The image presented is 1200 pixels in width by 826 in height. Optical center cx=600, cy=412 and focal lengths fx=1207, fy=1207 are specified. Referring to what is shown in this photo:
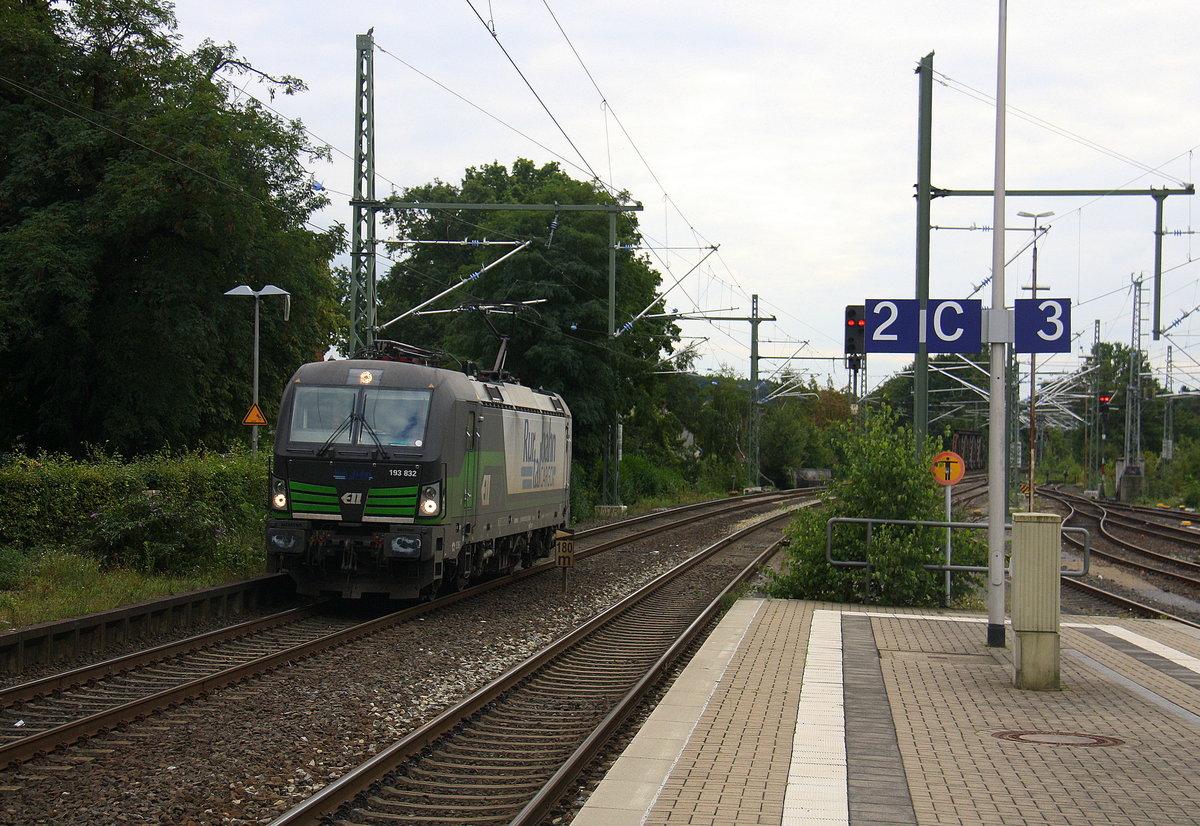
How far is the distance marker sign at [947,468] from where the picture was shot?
1619 cm

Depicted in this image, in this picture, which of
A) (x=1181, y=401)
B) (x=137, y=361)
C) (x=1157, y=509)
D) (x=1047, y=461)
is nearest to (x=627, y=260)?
(x=137, y=361)

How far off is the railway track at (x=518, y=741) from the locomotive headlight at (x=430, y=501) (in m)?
2.41

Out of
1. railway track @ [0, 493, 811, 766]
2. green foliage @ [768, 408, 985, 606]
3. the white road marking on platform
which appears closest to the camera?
the white road marking on platform

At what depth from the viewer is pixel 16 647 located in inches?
423

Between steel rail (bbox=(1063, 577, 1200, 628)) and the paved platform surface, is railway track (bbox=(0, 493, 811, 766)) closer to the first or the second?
the paved platform surface

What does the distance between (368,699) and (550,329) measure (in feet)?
89.7

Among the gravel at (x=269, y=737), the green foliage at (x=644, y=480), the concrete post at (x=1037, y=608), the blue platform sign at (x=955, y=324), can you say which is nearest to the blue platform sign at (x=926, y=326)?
the blue platform sign at (x=955, y=324)

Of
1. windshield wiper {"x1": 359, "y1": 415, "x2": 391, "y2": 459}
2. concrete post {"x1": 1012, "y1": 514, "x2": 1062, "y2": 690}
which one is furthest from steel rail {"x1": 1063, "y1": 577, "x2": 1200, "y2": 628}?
windshield wiper {"x1": 359, "y1": 415, "x2": 391, "y2": 459}

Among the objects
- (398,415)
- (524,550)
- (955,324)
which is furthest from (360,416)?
(955,324)

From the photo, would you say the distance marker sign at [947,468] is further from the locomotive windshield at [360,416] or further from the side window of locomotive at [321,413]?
the side window of locomotive at [321,413]

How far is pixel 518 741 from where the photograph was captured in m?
9.09

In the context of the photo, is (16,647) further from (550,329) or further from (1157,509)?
(1157,509)

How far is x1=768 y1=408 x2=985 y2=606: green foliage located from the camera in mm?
16344

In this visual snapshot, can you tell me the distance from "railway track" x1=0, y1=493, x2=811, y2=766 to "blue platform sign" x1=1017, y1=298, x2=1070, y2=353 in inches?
313
